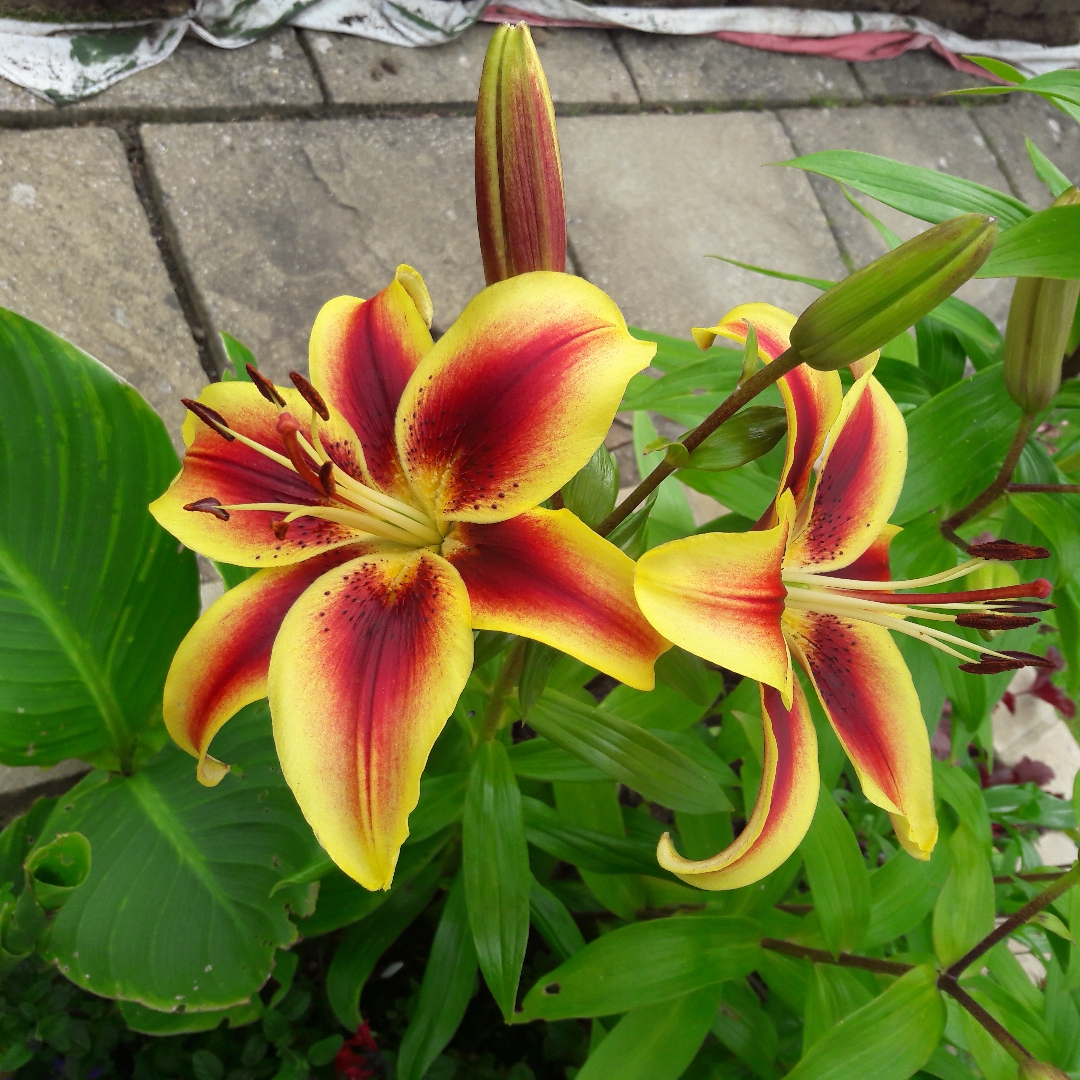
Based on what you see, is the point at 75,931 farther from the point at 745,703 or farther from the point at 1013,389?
the point at 1013,389

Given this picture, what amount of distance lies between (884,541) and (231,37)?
164 centimetres

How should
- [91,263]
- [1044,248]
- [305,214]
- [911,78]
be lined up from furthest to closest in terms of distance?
[911,78]
[305,214]
[91,263]
[1044,248]

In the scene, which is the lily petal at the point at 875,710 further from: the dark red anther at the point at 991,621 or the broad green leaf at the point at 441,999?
the broad green leaf at the point at 441,999

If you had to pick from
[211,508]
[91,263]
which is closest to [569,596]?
[211,508]

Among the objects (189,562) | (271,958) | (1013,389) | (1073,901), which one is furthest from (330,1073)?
(1013,389)

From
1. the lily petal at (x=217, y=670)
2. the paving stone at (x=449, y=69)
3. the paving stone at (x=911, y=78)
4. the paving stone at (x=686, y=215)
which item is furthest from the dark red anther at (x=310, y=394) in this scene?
the paving stone at (x=911, y=78)

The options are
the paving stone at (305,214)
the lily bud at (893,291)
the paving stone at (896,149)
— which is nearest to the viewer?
the lily bud at (893,291)

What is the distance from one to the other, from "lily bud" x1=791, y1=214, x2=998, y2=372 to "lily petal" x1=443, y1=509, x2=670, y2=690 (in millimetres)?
137

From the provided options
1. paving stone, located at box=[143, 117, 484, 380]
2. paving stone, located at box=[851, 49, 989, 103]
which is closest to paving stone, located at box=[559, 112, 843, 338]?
paving stone, located at box=[143, 117, 484, 380]

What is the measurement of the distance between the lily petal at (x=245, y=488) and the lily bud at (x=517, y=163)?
0.47 feet

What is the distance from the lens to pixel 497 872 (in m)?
0.73

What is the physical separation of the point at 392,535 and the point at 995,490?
578 mm

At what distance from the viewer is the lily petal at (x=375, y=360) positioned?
0.57 m

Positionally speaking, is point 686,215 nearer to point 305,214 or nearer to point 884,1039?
point 305,214
